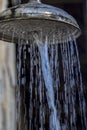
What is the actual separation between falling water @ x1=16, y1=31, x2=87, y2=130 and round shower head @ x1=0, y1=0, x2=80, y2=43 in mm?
1127

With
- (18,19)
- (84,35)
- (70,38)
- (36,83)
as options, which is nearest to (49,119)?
(36,83)

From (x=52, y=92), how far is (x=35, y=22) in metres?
1.39

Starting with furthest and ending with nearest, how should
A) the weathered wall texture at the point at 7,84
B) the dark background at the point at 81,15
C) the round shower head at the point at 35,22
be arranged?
1. the dark background at the point at 81,15
2. the weathered wall texture at the point at 7,84
3. the round shower head at the point at 35,22

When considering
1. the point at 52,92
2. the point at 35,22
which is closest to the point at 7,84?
the point at 52,92

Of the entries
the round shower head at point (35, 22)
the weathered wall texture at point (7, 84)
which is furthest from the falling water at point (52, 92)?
the round shower head at point (35, 22)

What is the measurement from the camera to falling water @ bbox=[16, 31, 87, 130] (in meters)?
3.06

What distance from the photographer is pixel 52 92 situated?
3.09 meters

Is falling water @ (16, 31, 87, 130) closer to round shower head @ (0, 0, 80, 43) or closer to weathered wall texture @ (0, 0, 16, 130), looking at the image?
weathered wall texture @ (0, 0, 16, 130)

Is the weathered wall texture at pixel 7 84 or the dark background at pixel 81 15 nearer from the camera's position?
the weathered wall texture at pixel 7 84

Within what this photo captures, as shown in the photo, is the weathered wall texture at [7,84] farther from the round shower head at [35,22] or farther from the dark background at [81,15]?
the round shower head at [35,22]

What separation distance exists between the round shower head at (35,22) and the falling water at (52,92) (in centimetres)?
113

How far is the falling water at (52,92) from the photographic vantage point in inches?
121

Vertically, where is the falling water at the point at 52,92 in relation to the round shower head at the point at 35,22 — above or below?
below

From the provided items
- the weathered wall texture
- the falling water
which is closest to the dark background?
the falling water
